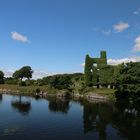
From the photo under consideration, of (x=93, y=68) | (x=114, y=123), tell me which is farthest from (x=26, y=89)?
(x=114, y=123)

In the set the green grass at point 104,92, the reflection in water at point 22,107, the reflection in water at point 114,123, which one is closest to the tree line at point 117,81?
the green grass at point 104,92

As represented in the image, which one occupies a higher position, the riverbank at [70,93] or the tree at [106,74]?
the tree at [106,74]

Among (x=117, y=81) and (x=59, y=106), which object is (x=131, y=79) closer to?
(x=117, y=81)

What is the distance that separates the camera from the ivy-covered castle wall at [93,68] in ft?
446

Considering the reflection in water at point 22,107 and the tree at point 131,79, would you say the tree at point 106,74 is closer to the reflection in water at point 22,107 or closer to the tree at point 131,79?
the tree at point 131,79

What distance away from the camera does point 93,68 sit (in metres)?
139

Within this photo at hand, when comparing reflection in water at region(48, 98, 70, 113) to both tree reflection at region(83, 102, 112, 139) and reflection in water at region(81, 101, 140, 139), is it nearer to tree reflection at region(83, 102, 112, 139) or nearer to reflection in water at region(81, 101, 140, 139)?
tree reflection at region(83, 102, 112, 139)

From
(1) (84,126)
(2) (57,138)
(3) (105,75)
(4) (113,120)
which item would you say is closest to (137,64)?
(4) (113,120)

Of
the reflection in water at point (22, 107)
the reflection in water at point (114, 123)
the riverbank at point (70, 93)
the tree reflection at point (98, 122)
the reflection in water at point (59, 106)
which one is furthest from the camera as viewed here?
the riverbank at point (70, 93)

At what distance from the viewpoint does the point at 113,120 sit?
186 ft

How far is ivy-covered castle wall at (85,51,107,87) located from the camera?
13591cm

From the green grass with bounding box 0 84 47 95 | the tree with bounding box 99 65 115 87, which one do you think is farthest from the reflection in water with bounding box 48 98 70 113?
the green grass with bounding box 0 84 47 95

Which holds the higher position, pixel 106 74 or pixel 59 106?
pixel 106 74

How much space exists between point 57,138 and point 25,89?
375 ft
